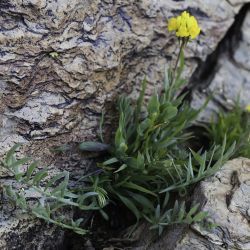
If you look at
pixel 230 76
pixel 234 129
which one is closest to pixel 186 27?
pixel 234 129

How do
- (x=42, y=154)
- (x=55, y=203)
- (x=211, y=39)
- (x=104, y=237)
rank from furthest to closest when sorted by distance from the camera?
(x=211, y=39) < (x=104, y=237) < (x=42, y=154) < (x=55, y=203)

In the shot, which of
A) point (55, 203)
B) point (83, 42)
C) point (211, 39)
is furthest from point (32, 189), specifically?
point (211, 39)

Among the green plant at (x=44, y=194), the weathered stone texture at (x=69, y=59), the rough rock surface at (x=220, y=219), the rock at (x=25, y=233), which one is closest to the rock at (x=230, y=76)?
the weathered stone texture at (x=69, y=59)

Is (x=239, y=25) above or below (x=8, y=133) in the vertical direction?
above

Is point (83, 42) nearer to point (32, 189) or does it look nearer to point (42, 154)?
point (42, 154)

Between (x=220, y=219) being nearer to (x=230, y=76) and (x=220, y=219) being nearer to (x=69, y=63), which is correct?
(x=69, y=63)

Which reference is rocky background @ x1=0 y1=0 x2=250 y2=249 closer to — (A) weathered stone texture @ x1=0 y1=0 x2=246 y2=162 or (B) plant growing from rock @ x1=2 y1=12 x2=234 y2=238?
(A) weathered stone texture @ x1=0 y1=0 x2=246 y2=162
